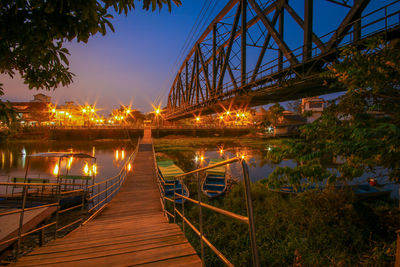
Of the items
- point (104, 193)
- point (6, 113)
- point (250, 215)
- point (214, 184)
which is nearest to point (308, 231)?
point (214, 184)

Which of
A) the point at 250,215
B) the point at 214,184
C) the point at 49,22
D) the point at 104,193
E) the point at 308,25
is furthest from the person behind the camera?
the point at 104,193

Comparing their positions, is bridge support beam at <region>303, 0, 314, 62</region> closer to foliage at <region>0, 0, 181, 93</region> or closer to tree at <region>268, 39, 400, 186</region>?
tree at <region>268, 39, 400, 186</region>

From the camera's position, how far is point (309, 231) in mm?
6965

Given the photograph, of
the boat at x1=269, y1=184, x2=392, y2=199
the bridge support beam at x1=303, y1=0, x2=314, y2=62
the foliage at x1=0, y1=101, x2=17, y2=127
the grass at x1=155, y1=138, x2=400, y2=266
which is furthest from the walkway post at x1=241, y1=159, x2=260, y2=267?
the bridge support beam at x1=303, y1=0, x2=314, y2=62

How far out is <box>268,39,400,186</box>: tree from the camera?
9.51ft

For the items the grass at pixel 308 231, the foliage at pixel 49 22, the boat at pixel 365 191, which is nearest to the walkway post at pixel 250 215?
the foliage at pixel 49 22

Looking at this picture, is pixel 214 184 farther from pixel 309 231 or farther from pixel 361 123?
pixel 361 123

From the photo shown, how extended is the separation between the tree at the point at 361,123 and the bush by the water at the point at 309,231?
124 inches

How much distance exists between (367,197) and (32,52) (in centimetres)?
1389

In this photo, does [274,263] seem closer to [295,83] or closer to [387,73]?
[387,73]

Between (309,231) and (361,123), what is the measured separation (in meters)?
5.46

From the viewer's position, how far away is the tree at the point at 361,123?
2898 millimetres

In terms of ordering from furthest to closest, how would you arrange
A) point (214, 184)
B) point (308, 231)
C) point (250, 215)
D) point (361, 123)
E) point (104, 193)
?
point (104, 193)
point (214, 184)
point (308, 231)
point (361, 123)
point (250, 215)

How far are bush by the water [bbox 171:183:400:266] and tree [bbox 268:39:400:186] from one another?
314cm
